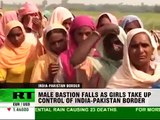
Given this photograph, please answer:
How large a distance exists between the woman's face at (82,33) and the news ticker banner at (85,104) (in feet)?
1.41

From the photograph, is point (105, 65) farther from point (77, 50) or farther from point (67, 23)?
point (67, 23)

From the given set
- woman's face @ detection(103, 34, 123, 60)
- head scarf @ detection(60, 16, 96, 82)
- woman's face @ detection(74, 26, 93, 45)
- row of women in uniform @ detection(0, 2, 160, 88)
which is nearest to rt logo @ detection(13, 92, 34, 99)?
row of women in uniform @ detection(0, 2, 160, 88)

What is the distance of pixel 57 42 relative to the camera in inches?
240

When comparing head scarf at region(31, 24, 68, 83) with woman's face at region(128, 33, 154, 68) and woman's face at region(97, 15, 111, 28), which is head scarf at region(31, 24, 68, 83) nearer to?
woman's face at region(97, 15, 111, 28)

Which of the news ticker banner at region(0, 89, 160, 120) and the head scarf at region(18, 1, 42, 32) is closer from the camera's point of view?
the head scarf at region(18, 1, 42, 32)

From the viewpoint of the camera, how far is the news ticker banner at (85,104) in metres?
6.10

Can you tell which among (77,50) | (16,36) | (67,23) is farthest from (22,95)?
(67,23)

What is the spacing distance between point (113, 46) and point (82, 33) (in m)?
0.29

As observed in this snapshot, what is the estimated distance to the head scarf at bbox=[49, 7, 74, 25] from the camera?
6.00 m

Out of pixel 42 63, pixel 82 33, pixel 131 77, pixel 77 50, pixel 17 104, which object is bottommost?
pixel 17 104

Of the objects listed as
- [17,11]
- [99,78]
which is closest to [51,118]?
[99,78]

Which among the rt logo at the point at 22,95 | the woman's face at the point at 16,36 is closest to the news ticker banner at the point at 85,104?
the rt logo at the point at 22,95

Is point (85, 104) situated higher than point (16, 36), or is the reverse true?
point (16, 36)

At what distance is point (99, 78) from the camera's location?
6.11m
